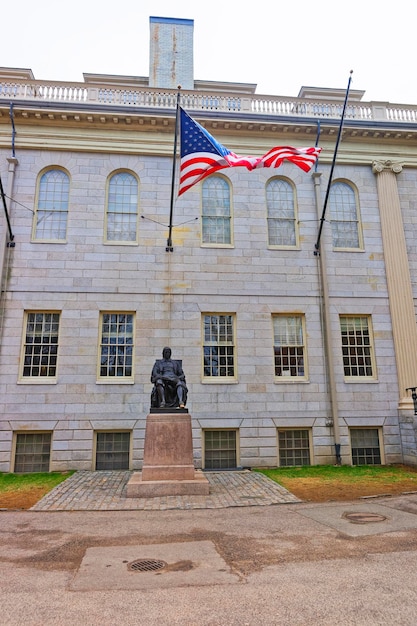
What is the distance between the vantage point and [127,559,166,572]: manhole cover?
5.41 meters

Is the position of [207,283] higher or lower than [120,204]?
lower

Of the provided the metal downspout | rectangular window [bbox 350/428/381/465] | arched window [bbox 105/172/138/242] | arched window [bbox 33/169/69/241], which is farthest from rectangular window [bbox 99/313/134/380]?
rectangular window [bbox 350/428/381/465]

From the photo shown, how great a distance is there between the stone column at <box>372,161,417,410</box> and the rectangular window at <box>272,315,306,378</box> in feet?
11.1

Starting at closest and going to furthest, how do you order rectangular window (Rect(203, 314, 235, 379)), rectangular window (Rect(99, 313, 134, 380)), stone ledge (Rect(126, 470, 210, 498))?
stone ledge (Rect(126, 470, 210, 498)) → rectangular window (Rect(99, 313, 134, 380)) → rectangular window (Rect(203, 314, 235, 379))

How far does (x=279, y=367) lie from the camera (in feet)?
49.4

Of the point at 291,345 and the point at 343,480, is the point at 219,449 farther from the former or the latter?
the point at 291,345

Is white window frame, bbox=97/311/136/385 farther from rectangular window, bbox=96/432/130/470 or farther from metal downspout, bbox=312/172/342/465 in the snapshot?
metal downspout, bbox=312/172/342/465

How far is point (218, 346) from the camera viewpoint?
14.9 m

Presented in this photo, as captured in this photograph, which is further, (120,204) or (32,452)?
(120,204)

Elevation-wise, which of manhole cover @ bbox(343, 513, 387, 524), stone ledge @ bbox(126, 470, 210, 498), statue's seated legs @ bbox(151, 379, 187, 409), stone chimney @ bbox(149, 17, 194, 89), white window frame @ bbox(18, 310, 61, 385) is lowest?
manhole cover @ bbox(343, 513, 387, 524)

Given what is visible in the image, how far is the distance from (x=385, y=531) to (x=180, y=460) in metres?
4.97

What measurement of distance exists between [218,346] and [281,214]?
5699 millimetres

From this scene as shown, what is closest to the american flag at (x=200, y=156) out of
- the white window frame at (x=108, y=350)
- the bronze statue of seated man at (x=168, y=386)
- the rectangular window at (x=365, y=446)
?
the white window frame at (x=108, y=350)

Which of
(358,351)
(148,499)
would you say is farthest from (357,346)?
(148,499)
